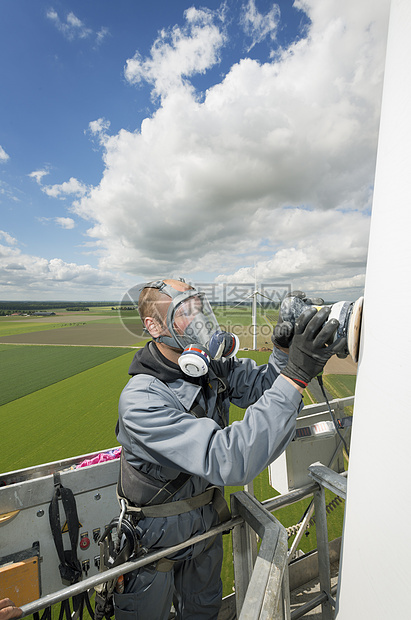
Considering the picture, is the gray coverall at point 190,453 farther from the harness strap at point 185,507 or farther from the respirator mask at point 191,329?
the respirator mask at point 191,329

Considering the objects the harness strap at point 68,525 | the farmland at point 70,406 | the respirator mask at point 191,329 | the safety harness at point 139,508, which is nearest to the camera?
the safety harness at point 139,508

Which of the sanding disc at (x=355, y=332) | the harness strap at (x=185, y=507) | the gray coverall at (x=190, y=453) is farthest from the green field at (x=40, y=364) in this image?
the sanding disc at (x=355, y=332)

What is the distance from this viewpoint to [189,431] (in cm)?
164

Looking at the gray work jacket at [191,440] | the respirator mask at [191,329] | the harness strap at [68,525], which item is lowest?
the harness strap at [68,525]

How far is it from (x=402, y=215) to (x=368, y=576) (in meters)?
1.23

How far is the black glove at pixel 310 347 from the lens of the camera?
1.61 m

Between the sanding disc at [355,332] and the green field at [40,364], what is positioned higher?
the sanding disc at [355,332]

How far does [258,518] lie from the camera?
1591 mm

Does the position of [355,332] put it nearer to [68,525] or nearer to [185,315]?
[185,315]

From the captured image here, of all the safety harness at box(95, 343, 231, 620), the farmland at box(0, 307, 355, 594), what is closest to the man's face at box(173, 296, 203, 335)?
the safety harness at box(95, 343, 231, 620)

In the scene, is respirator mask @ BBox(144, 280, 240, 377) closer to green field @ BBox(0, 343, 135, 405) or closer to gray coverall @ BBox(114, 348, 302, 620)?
gray coverall @ BBox(114, 348, 302, 620)

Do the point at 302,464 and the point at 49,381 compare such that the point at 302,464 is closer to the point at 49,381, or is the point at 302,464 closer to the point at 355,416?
the point at 355,416

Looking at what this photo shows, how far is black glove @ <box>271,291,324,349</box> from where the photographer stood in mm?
2160

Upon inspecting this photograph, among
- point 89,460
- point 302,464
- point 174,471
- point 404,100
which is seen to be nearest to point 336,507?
point 302,464
